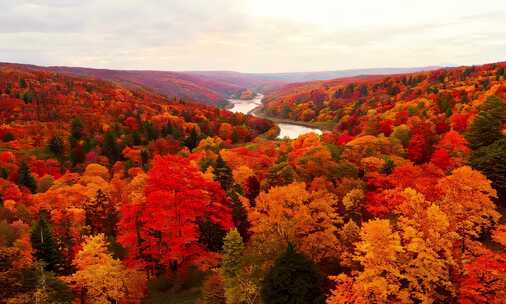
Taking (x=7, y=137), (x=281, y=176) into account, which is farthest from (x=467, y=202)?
(x=7, y=137)

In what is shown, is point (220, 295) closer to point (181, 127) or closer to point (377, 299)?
point (377, 299)

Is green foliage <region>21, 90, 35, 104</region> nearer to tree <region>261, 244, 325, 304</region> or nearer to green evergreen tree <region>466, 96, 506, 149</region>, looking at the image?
green evergreen tree <region>466, 96, 506, 149</region>

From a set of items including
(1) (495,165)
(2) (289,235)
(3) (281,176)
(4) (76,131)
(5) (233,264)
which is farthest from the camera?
(4) (76,131)

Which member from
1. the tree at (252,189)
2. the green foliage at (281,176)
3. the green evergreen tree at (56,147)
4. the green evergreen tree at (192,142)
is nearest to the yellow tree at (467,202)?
the green foliage at (281,176)

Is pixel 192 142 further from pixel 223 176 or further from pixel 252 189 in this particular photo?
pixel 252 189

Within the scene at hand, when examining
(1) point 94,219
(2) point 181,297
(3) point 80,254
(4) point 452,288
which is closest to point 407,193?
(4) point 452,288

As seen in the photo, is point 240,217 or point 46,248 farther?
point 240,217

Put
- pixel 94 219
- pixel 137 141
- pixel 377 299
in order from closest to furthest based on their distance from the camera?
1. pixel 377 299
2. pixel 94 219
3. pixel 137 141
